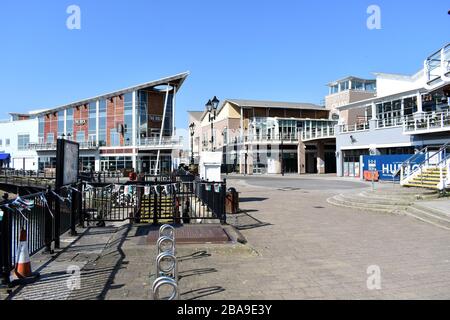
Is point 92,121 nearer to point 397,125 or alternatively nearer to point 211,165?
point 397,125

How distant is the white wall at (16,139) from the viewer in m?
70.6

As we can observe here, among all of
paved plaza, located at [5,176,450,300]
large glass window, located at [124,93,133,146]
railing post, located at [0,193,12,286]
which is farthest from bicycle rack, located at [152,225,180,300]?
large glass window, located at [124,93,133,146]

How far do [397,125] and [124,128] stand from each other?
39.2 m

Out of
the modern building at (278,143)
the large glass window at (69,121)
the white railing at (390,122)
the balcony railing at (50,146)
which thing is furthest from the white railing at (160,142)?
the white railing at (390,122)

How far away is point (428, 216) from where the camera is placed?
38.9 feet

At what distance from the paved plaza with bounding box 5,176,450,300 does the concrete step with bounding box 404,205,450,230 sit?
20.1 inches

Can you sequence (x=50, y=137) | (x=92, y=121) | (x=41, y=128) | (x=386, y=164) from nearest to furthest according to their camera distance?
(x=386, y=164)
(x=92, y=121)
(x=50, y=137)
(x=41, y=128)

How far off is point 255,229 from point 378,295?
17.9 ft

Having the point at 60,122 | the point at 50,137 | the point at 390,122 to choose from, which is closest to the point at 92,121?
the point at 60,122

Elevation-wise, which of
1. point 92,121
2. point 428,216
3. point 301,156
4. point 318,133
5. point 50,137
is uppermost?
point 92,121

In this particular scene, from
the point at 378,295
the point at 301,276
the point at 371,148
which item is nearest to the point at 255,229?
the point at 301,276

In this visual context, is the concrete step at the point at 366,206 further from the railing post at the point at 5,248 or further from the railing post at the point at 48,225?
the railing post at the point at 5,248
